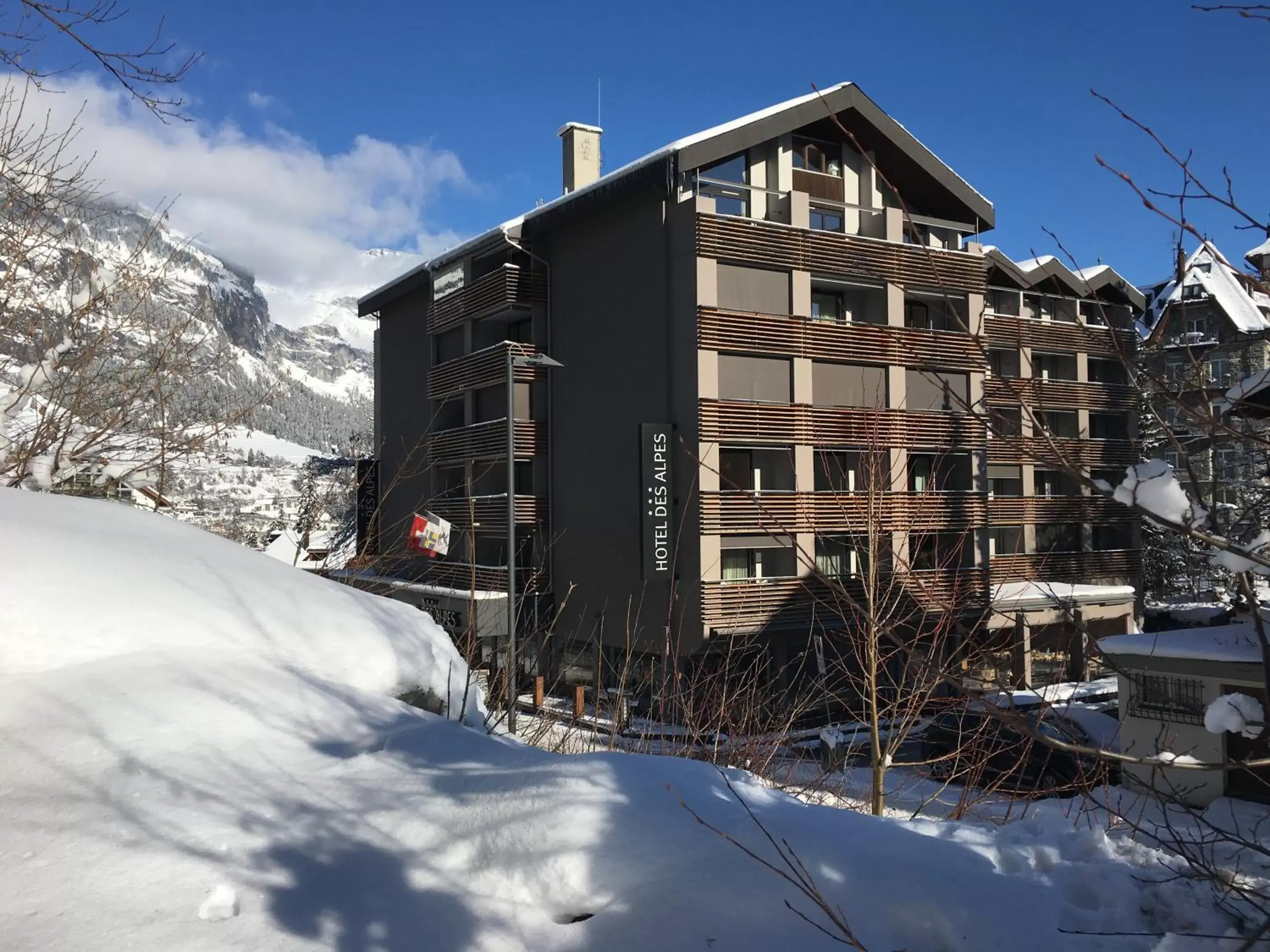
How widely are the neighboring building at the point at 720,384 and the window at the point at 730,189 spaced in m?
0.06

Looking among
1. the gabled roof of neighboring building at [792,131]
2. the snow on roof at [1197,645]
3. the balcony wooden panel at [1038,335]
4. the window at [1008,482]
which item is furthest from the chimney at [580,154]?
the snow on roof at [1197,645]

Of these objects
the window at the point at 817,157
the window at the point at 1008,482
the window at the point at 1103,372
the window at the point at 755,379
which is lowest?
the window at the point at 1008,482

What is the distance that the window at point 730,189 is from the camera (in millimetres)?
22484

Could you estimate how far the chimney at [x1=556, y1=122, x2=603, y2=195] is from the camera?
29.3 meters

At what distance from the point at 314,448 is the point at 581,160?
11512 cm

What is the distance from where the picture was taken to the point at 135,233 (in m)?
7.77

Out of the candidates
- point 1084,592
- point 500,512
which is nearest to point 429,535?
point 500,512

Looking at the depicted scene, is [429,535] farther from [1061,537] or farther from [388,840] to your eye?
[1061,537]

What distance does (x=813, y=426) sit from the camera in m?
22.4

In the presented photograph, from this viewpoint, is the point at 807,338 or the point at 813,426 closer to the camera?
the point at 813,426

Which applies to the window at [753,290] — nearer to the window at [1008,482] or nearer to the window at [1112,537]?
the window at [1008,482]

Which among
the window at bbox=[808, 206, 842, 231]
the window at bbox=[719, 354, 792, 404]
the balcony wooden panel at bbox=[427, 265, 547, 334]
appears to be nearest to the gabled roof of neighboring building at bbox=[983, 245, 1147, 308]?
the window at bbox=[808, 206, 842, 231]

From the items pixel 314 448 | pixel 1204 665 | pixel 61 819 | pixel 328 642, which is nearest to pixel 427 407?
pixel 1204 665

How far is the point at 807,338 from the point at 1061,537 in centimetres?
1299
